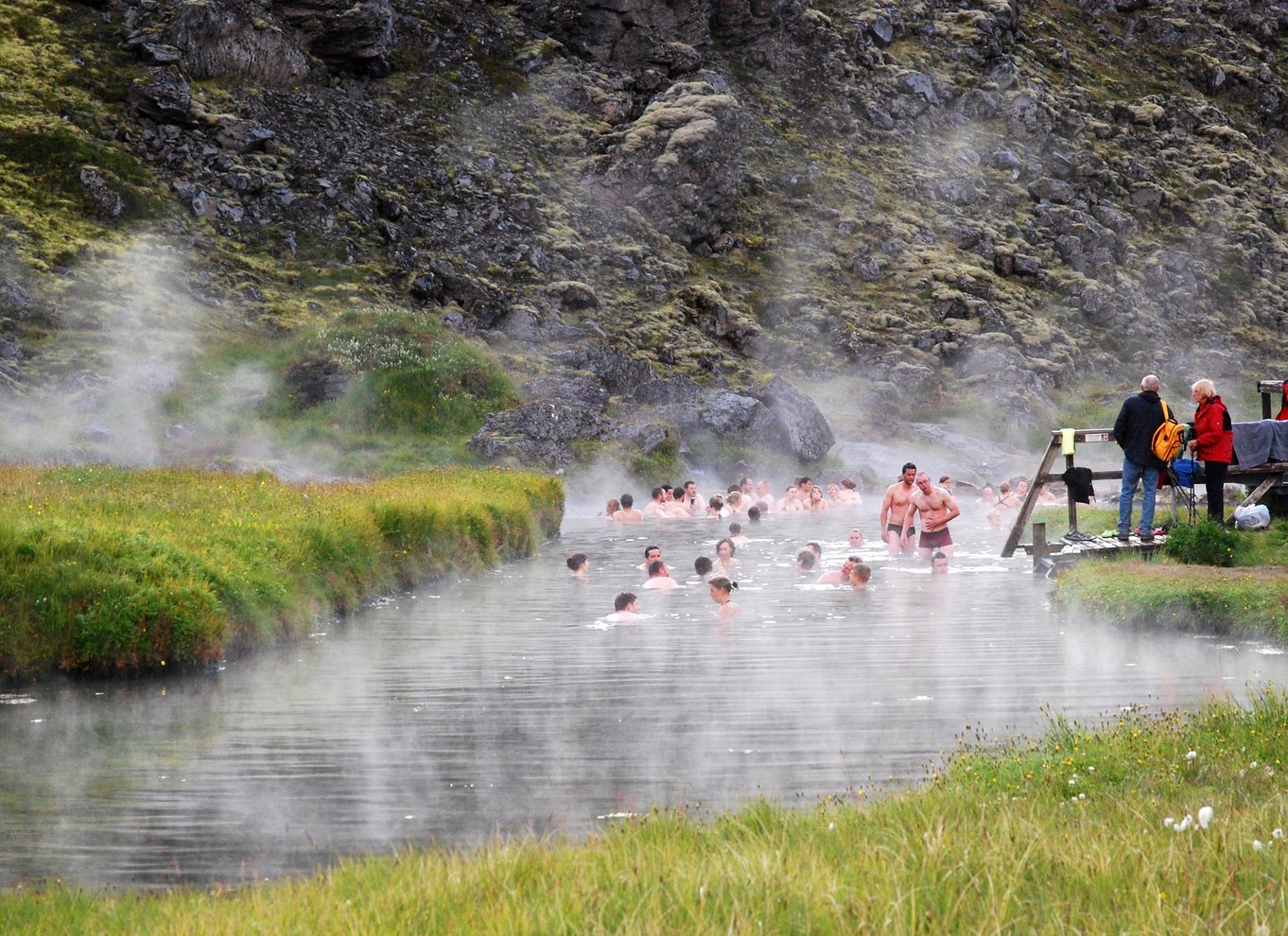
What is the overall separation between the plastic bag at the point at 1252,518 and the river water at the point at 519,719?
148 inches

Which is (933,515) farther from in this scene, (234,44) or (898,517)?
(234,44)

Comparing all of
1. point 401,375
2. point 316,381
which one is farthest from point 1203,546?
point 316,381

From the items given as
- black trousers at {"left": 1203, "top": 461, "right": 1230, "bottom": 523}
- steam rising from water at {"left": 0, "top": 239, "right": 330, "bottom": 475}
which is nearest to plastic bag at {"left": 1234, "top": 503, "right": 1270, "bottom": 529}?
black trousers at {"left": 1203, "top": 461, "right": 1230, "bottom": 523}

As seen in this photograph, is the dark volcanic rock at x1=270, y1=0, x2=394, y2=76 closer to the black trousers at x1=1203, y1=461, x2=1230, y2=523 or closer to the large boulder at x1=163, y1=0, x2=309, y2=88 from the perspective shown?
the large boulder at x1=163, y1=0, x2=309, y2=88

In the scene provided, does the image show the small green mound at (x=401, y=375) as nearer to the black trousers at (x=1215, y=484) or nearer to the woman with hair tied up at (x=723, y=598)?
the woman with hair tied up at (x=723, y=598)

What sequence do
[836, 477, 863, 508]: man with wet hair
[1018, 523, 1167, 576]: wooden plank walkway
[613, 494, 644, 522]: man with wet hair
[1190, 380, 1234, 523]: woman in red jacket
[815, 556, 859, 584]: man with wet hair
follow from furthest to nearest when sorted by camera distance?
[836, 477, 863, 508]: man with wet hair, [613, 494, 644, 522]: man with wet hair, [815, 556, 859, 584]: man with wet hair, [1018, 523, 1167, 576]: wooden plank walkway, [1190, 380, 1234, 523]: woman in red jacket

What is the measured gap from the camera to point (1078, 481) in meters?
21.8

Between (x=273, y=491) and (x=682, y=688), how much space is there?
12304 millimetres

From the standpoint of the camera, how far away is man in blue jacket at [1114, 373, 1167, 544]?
754 inches

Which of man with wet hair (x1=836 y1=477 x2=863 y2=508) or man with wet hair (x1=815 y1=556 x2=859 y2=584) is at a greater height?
man with wet hair (x1=836 y1=477 x2=863 y2=508)

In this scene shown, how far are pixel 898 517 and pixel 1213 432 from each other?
27.7ft

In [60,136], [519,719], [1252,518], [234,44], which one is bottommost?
[519,719]

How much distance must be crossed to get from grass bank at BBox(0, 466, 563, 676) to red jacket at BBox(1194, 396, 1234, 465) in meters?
12.6

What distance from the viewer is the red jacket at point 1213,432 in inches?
768
